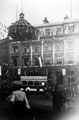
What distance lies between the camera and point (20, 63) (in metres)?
2.14

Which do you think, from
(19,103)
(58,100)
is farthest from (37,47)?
(19,103)

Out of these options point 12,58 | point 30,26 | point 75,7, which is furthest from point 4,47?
point 75,7

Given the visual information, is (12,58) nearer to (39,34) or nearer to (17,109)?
(39,34)

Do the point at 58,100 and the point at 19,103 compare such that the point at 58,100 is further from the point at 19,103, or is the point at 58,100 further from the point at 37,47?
the point at 37,47

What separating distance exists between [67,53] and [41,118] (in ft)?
2.08

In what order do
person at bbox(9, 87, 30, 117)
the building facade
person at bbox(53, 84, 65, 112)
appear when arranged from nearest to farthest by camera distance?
1. person at bbox(9, 87, 30, 117)
2. person at bbox(53, 84, 65, 112)
3. the building facade

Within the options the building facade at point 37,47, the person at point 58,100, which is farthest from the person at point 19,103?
the building facade at point 37,47

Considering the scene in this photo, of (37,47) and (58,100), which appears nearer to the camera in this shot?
(58,100)

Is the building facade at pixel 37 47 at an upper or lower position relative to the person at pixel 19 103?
upper

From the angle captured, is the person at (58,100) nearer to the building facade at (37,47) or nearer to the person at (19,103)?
the building facade at (37,47)

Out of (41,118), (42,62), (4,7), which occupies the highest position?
(4,7)

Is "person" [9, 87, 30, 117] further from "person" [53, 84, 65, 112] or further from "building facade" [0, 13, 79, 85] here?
"building facade" [0, 13, 79, 85]

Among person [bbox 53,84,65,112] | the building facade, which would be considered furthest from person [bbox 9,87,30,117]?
the building facade

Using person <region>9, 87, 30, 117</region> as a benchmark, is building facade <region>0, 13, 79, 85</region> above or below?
above
